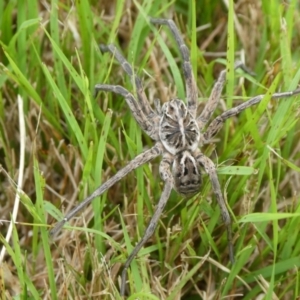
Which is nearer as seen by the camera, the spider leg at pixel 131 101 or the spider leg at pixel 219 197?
the spider leg at pixel 219 197

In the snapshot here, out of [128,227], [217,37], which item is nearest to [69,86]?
[128,227]

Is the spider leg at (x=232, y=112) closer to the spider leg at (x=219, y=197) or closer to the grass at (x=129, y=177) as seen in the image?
the grass at (x=129, y=177)

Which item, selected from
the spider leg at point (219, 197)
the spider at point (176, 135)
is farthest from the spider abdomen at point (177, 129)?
the spider leg at point (219, 197)

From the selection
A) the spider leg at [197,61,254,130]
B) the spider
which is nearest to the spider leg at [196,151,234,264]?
the spider

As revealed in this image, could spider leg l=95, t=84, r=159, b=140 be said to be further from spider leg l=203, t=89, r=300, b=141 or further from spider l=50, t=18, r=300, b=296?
spider leg l=203, t=89, r=300, b=141

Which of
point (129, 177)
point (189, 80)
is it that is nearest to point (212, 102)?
point (189, 80)

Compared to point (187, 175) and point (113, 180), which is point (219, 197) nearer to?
point (187, 175)
